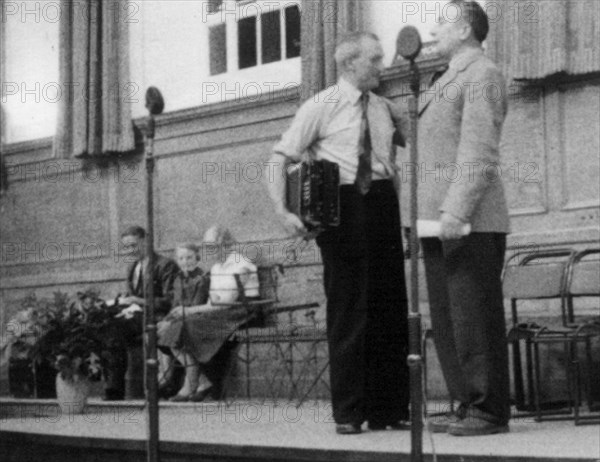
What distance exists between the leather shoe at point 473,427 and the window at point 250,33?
3.86 metres

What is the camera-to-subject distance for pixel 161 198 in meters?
8.20

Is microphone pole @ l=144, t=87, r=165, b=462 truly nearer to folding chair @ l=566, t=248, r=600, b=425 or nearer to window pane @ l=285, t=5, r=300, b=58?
folding chair @ l=566, t=248, r=600, b=425

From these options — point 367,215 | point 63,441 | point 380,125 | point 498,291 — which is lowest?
point 63,441

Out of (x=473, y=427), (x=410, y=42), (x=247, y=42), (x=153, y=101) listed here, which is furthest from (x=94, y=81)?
(x=410, y=42)

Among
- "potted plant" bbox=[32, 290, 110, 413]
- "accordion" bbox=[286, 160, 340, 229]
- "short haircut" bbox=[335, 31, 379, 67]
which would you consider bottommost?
"potted plant" bbox=[32, 290, 110, 413]

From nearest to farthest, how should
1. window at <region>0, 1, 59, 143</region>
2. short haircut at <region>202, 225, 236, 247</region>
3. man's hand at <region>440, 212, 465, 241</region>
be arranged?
man's hand at <region>440, 212, 465, 241</region>, short haircut at <region>202, 225, 236, 247</region>, window at <region>0, 1, 59, 143</region>

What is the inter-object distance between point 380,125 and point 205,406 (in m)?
2.49

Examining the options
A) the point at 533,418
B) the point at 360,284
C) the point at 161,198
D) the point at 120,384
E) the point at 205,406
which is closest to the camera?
the point at 360,284

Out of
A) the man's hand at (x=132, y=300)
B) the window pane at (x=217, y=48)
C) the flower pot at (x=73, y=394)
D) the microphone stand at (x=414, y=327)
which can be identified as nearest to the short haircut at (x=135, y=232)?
the man's hand at (x=132, y=300)

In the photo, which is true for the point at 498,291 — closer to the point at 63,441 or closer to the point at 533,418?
the point at 533,418

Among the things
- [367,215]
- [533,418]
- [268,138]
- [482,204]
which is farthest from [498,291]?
[268,138]

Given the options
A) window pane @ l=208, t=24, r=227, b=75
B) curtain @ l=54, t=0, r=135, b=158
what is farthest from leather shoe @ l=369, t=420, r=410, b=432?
curtain @ l=54, t=0, r=135, b=158

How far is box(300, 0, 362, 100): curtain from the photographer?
6.95 meters

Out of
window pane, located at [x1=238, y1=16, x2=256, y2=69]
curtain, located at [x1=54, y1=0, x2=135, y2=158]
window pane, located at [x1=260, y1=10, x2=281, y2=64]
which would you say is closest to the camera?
window pane, located at [x1=260, y1=10, x2=281, y2=64]
